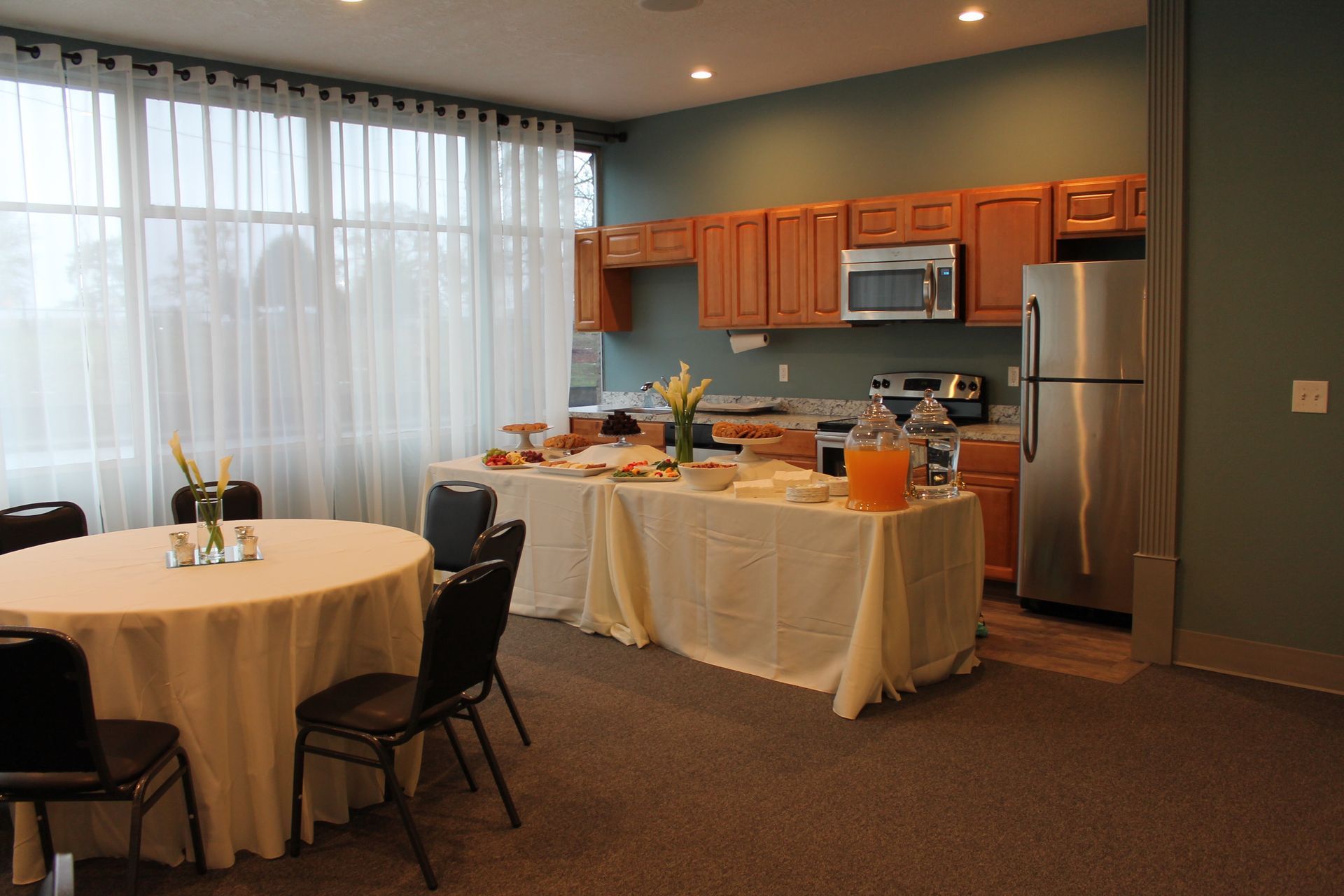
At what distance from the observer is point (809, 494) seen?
3627 millimetres

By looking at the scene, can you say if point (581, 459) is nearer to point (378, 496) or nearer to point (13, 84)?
point (378, 496)

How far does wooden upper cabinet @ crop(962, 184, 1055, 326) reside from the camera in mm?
4898

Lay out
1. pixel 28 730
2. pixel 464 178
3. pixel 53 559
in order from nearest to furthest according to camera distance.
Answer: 1. pixel 28 730
2. pixel 53 559
3. pixel 464 178

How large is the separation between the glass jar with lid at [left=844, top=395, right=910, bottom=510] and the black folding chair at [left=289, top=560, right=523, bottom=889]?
1.38m

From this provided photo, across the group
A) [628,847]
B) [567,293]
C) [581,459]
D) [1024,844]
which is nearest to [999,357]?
[581,459]

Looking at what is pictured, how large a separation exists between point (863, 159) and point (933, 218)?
2.70ft

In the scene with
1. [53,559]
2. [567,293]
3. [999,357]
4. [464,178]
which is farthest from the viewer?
[567,293]

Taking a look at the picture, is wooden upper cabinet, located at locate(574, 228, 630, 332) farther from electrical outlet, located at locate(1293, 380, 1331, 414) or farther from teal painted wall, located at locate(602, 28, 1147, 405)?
electrical outlet, located at locate(1293, 380, 1331, 414)

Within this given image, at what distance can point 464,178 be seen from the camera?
6.25 meters

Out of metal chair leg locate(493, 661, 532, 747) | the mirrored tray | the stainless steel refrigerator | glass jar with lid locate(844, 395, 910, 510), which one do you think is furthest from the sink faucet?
the mirrored tray

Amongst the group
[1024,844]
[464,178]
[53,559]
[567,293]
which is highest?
[464,178]

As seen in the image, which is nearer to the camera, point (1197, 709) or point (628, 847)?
point (628, 847)

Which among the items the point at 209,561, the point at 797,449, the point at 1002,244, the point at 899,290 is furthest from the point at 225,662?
the point at 1002,244

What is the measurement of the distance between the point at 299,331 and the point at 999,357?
3795 mm
